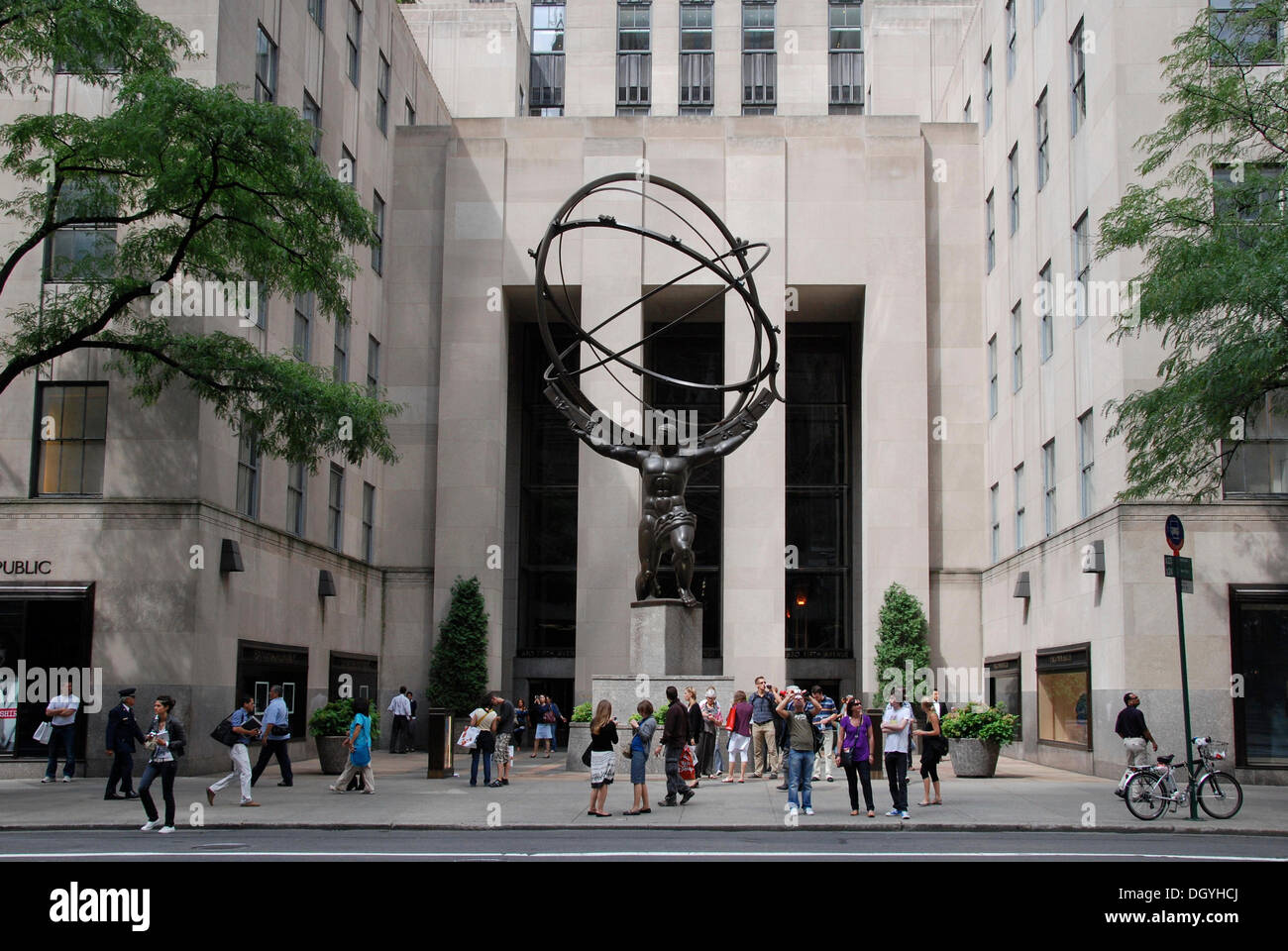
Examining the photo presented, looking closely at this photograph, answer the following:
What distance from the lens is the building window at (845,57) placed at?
2191 inches

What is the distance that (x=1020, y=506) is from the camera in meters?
35.5

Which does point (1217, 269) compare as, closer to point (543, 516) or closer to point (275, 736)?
point (275, 736)

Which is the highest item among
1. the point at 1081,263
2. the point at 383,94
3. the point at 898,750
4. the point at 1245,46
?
the point at 383,94

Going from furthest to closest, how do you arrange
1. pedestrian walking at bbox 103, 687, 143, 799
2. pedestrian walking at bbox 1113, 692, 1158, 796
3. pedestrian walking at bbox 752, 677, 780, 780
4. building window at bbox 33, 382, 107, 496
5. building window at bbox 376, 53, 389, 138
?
building window at bbox 376, 53, 389, 138, building window at bbox 33, 382, 107, 496, pedestrian walking at bbox 752, 677, 780, 780, pedestrian walking at bbox 1113, 692, 1158, 796, pedestrian walking at bbox 103, 687, 143, 799

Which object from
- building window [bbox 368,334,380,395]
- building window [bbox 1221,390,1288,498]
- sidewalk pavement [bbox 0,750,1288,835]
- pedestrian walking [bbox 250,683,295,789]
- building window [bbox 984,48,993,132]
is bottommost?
sidewalk pavement [bbox 0,750,1288,835]

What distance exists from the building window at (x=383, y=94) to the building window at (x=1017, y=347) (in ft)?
67.0

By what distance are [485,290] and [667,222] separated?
242 inches

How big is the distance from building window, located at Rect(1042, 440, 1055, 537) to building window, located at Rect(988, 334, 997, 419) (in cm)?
613

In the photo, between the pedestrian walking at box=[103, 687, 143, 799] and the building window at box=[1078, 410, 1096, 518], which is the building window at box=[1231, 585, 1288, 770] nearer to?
the building window at box=[1078, 410, 1096, 518]

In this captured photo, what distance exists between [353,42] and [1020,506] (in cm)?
2377

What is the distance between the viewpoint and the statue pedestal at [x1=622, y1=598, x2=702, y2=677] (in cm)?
2648

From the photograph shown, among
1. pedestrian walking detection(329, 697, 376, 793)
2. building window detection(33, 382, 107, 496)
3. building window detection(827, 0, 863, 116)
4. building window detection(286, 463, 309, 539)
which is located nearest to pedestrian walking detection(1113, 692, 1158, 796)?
pedestrian walking detection(329, 697, 376, 793)

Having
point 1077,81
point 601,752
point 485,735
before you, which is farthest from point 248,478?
point 1077,81

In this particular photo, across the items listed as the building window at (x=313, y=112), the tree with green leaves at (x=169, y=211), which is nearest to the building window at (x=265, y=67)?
the building window at (x=313, y=112)
